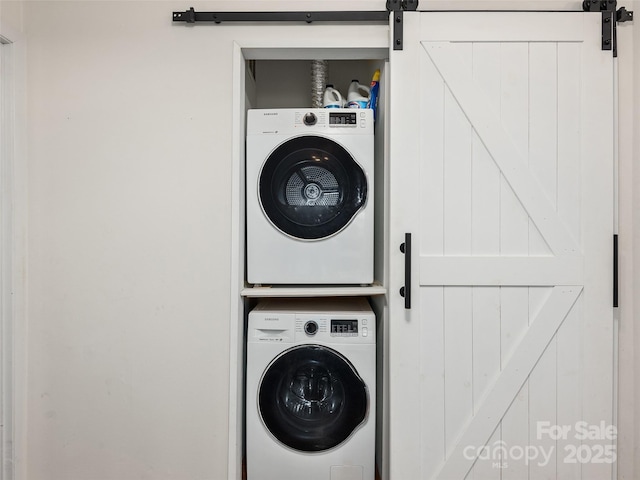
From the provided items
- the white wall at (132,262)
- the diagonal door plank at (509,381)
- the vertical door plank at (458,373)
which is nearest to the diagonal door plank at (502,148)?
the diagonal door plank at (509,381)

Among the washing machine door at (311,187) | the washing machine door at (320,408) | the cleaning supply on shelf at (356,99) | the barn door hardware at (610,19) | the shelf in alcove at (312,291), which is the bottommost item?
the washing machine door at (320,408)

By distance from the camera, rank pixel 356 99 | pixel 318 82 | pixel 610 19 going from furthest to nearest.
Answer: pixel 318 82 < pixel 356 99 < pixel 610 19

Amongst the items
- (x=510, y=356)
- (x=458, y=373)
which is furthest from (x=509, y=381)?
(x=458, y=373)

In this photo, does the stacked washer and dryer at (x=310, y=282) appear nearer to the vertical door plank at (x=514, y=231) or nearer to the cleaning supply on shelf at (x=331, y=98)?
the cleaning supply on shelf at (x=331, y=98)

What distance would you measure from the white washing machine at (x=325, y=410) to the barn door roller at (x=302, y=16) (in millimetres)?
1234

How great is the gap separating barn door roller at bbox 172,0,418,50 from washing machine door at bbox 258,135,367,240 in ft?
1.56

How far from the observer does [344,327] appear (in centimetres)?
164

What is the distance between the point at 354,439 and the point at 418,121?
A: 1.36 metres

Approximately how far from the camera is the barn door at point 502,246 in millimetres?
1540

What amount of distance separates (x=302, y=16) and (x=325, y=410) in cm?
166

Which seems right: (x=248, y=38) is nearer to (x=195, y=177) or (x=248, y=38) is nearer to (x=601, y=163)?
(x=195, y=177)

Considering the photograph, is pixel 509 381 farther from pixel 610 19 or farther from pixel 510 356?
pixel 610 19

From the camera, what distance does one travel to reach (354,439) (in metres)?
1.62

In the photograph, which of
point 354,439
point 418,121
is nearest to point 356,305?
point 354,439
